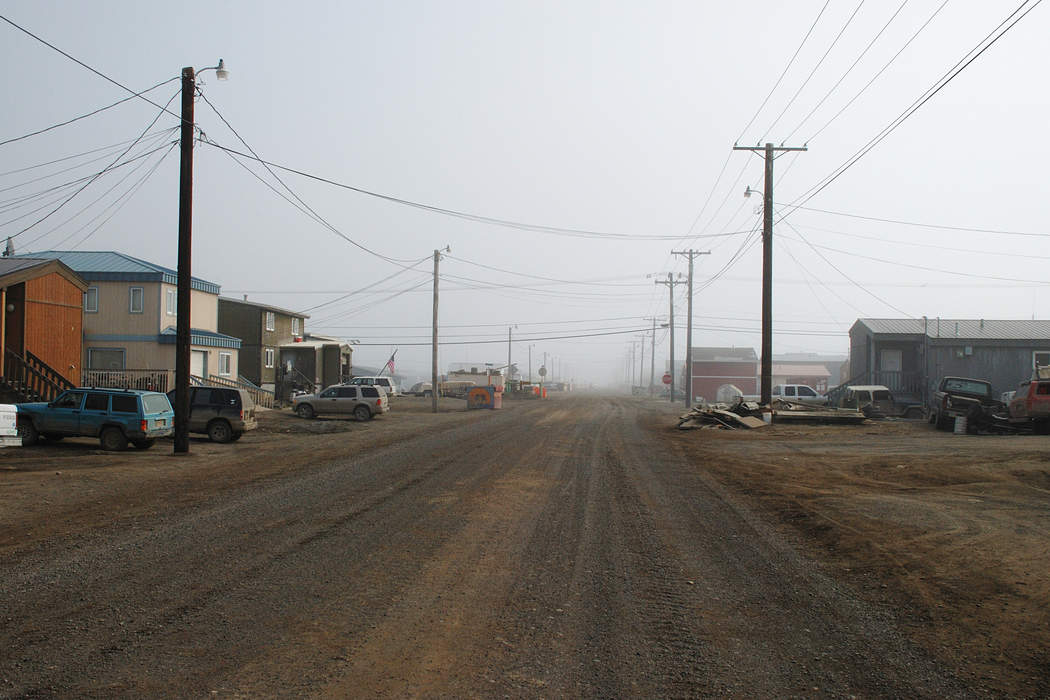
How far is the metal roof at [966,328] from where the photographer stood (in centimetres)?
4071

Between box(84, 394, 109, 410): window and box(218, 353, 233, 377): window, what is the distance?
20842 mm

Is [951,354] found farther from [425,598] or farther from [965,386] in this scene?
[425,598]

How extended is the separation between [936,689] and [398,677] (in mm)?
3471

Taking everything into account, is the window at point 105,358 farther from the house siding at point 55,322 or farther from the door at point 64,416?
the door at point 64,416

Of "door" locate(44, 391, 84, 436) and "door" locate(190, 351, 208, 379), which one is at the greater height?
"door" locate(190, 351, 208, 379)

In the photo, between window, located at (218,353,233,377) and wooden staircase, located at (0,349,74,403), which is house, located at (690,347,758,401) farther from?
wooden staircase, located at (0,349,74,403)

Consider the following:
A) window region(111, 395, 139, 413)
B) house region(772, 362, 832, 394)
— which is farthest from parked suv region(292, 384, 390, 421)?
house region(772, 362, 832, 394)

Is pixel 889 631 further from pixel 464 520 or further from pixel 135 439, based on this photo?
pixel 135 439

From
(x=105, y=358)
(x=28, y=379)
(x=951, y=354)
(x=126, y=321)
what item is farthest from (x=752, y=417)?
(x=105, y=358)

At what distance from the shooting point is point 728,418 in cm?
3045

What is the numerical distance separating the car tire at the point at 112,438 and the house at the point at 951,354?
34150mm

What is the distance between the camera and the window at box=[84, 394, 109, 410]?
1992 cm

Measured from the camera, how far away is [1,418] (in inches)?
729

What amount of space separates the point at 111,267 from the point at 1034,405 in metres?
37.2
